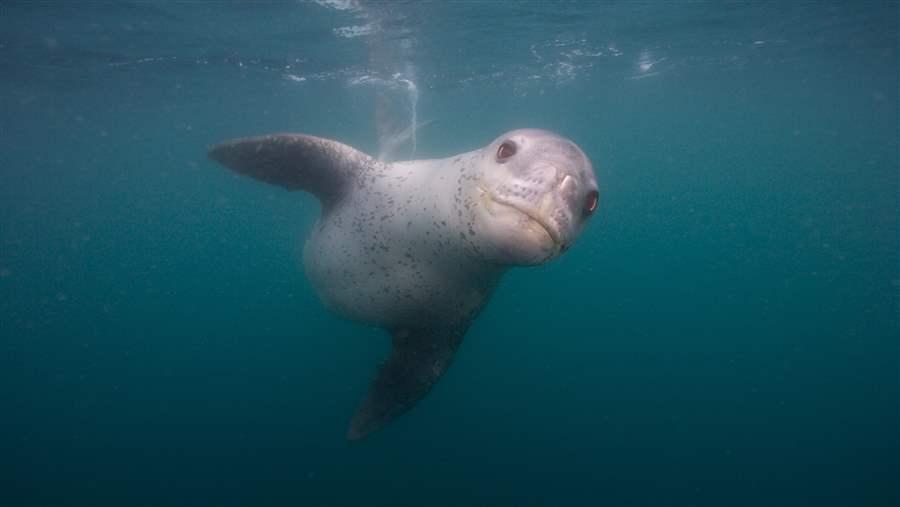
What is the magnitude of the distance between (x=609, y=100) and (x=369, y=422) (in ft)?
108

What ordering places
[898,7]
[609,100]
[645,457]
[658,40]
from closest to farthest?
[645,457], [898,7], [658,40], [609,100]

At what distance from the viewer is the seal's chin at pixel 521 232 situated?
2578mm

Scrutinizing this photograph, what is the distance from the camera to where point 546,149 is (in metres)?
2.78

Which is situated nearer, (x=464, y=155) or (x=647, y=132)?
(x=464, y=155)

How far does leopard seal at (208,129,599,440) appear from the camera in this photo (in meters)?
2.68

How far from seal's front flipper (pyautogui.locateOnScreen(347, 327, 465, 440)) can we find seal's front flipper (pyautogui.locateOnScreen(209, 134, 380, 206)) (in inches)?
61.9

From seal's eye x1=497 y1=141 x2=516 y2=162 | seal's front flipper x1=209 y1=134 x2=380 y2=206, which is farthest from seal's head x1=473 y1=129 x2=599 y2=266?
seal's front flipper x1=209 y1=134 x2=380 y2=206

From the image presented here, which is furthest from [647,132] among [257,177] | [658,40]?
[257,177]

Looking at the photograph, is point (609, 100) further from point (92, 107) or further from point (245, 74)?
point (92, 107)

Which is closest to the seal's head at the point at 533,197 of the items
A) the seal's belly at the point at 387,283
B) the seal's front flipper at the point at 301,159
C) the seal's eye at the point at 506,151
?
the seal's eye at the point at 506,151

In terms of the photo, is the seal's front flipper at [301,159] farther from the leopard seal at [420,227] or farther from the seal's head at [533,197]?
the seal's head at [533,197]

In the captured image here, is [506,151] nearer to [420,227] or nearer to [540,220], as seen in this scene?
[540,220]

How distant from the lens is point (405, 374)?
5.57 meters

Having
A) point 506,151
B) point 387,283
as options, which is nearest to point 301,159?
point 387,283
